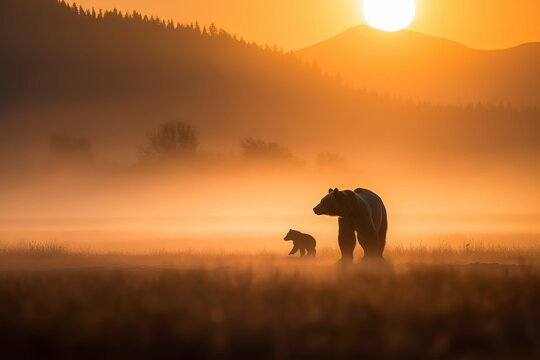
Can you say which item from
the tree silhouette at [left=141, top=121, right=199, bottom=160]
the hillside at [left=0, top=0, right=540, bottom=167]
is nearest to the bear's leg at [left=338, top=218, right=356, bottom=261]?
the tree silhouette at [left=141, top=121, right=199, bottom=160]

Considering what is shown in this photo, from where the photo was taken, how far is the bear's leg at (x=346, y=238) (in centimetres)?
1992

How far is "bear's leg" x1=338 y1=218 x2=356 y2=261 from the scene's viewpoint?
19.9 metres

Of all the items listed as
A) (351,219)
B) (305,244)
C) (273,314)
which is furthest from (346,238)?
(273,314)

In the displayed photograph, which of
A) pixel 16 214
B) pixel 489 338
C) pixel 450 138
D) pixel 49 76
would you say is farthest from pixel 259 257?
pixel 49 76

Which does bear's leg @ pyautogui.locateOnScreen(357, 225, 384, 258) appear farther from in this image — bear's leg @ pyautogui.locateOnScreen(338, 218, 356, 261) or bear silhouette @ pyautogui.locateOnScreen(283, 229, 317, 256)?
bear silhouette @ pyautogui.locateOnScreen(283, 229, 317, 256)

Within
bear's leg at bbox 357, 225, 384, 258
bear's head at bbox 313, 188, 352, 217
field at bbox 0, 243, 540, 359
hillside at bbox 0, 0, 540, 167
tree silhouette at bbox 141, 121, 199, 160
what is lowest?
field at bbox 0, 243, 540, 359

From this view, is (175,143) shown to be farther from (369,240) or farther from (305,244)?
(369,240)

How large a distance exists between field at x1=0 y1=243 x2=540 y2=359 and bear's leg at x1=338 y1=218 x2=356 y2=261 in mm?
4449

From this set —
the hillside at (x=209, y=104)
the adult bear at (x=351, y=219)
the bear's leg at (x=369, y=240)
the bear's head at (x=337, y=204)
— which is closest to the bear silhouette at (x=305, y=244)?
the adult bear at (x=351, y=219)

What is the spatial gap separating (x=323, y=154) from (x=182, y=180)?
22704mm

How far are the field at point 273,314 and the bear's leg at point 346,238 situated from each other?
4449mm

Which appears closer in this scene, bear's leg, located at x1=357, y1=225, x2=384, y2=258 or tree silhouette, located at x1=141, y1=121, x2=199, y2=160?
bear's leg, located at x1=357, y1=225, x2=384, y2=258

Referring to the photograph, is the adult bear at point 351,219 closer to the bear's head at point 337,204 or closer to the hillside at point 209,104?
the bear's head at point 337,204

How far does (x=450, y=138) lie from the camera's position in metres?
173
